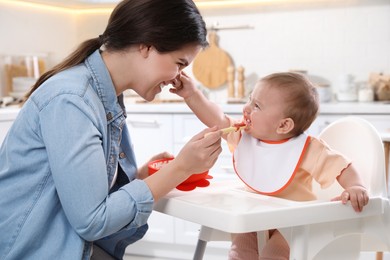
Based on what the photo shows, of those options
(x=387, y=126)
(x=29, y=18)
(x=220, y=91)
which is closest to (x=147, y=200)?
(x=387, y=126)

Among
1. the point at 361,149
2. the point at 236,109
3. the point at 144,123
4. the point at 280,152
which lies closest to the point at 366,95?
the point at 236,109

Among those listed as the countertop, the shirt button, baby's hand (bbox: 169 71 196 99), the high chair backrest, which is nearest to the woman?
the shirt button

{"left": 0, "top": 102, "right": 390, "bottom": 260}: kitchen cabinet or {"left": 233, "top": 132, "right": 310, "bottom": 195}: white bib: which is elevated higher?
{"left": 233, "top": 132, "right": 310, "bottom": 195}: white bib

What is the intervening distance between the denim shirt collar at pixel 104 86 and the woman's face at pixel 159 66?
8 centimetres

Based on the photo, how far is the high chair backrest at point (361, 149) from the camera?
1.48m

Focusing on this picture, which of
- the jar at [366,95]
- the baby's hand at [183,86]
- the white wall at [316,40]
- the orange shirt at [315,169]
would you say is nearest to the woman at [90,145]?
the baby's hand at [183,86]

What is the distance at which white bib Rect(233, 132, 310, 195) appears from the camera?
150cm

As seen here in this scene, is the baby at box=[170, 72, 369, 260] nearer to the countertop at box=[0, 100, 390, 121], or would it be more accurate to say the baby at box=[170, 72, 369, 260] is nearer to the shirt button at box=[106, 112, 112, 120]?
the shirt button at box=[106, 112, 112, 120]

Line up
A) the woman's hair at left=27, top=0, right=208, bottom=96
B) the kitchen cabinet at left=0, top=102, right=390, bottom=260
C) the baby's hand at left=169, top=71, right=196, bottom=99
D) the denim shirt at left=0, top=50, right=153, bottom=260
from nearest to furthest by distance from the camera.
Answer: the denim shirt at left=0, top=50, right=153, bottom=260, the woman's hair at left=27, top=0, right=208, bottom=96, the baby's hand at left=169, top=71, right=196, bottom=99, the kitchen cabinet at left=0, top=102, right=390, bottom=260

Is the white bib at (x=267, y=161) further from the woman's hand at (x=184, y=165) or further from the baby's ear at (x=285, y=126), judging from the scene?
the woman's hand at (x=184, y=165)

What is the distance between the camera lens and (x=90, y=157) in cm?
125

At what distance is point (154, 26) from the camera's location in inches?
54.5

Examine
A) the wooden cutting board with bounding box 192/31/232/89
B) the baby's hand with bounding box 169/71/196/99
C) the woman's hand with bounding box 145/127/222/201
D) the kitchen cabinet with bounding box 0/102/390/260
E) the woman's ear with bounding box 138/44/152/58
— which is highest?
the woman's ear with bounding box 138/44/152/58

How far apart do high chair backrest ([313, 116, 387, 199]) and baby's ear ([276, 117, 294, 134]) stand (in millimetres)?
194
